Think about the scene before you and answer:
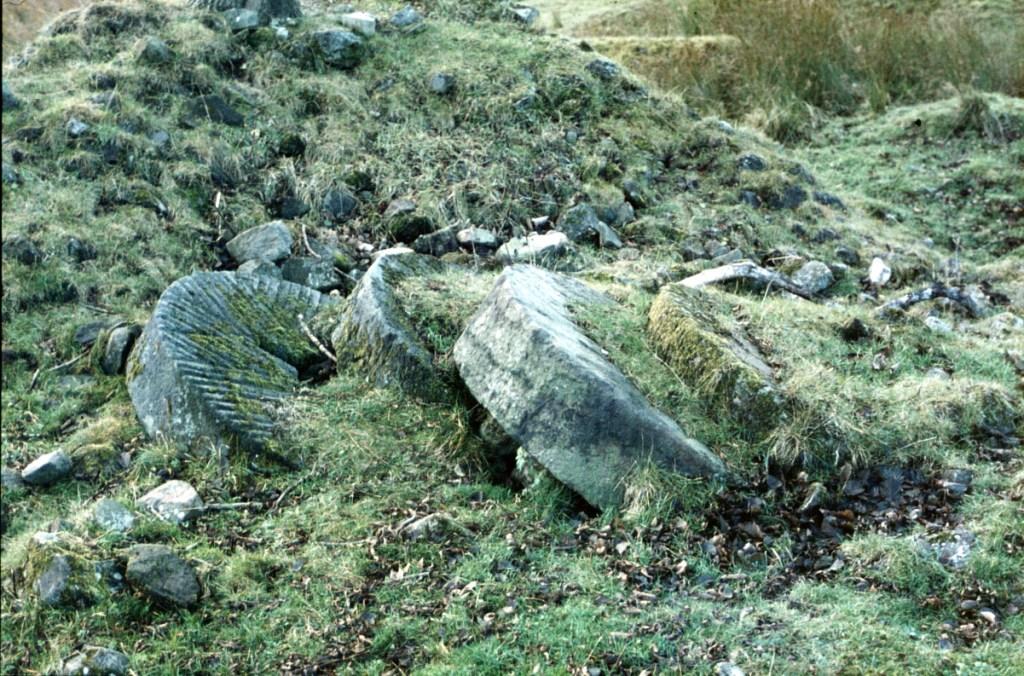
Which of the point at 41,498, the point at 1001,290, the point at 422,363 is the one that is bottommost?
the point at 1001,290

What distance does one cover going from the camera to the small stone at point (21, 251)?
6.64 m

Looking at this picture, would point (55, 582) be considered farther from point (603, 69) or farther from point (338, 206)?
point (603, 69)

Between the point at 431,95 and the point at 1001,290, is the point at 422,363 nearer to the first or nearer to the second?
the point at 431,95

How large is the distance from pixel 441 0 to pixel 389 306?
5.86 metres

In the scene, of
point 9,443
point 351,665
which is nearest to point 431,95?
point 9,443

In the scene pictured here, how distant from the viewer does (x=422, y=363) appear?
556 cm

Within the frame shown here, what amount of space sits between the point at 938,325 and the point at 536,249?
254 centimetres

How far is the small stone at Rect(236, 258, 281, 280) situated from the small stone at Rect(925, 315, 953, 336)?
3966 millimetres

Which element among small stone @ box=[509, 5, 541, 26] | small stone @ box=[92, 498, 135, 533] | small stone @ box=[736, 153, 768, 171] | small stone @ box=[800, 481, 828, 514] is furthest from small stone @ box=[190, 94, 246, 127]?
small stone @ box=[800, 481, 828, 514]

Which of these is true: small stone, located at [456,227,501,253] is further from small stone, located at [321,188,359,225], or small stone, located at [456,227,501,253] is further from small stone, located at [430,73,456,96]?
small stone, located at [430,73,456,96]

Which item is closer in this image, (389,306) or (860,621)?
(860,621)

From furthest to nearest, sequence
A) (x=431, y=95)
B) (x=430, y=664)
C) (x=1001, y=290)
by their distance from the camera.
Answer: (x=431, y=95)
(x=1001, y=290)
(x=430, y=664)

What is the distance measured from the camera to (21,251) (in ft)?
21.8

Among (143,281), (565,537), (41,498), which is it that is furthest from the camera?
(143,281)
